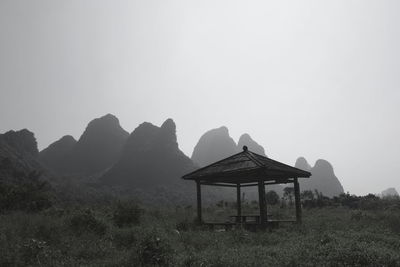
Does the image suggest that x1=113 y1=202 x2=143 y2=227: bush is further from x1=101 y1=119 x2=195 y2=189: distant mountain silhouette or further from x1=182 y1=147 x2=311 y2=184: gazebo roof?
x1=101 y1=119 x2=195 y2=189: distant mountain silhouette

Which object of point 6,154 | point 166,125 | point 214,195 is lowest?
point 214,195

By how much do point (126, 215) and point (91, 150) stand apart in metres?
120

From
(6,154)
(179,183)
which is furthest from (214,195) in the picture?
(6,154)

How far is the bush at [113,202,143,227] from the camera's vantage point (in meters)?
13.3

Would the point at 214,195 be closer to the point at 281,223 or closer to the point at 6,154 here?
the point at 6,154

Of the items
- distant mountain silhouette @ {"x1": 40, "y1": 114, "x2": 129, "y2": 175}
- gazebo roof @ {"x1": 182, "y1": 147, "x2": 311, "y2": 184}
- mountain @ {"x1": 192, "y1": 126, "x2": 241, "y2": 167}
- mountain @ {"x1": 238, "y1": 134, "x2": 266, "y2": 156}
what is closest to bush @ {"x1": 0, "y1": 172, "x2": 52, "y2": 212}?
gazebo roof @ {"x1": 182, "y1": 147, "x2": 311, "y2": 184}

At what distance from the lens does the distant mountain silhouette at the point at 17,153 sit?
51459mm

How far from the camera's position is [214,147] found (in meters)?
147

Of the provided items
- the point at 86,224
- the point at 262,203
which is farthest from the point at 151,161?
the point at 262,203

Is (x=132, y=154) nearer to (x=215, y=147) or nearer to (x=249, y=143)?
(x=215, y=147)

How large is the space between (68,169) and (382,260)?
128 m

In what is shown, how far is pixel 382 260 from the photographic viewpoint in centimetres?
582

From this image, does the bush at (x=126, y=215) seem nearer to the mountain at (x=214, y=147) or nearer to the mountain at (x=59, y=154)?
the mountain at (x=59, y=154)

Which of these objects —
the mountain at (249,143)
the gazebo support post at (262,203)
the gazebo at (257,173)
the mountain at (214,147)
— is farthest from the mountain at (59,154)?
the gazebo support post at (262,203)
